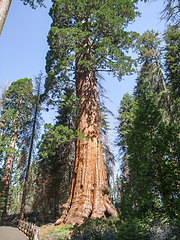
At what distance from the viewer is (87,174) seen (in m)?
7.00

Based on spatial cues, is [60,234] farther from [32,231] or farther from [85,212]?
[32,231]

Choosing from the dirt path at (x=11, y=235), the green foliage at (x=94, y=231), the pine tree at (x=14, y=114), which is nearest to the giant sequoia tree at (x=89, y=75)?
the green foliage at (x=94, y=231)

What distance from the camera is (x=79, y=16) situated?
356 inches

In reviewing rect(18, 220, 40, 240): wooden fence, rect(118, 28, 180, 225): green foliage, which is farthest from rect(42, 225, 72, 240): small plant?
rect(118, 28, 180, 225): green foliage

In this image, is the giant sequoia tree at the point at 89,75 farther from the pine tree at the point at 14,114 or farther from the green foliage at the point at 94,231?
the pine tree at the point at 14,114

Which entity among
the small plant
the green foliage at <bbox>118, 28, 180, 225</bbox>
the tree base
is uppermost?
the green foliage at <bbox>118, 28, 180, 225</bbox>

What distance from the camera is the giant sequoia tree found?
6.60 meters

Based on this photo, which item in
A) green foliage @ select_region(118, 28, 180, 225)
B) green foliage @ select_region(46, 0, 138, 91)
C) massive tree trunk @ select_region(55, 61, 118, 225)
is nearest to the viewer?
green foliage @ select_region(118, 28, 180, 225)

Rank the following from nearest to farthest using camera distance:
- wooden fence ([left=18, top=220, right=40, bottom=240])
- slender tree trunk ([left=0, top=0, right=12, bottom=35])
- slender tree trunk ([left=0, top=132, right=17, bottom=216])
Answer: slender tree trunk ([left=0, top=0, right=12, bottom=35]) < wooden fence ([left=18, top=220, right=40, bottom=240]) < slender tree trunk ([left=0, top=132, right=17, bottom=216])

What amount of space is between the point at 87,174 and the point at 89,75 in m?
4.95

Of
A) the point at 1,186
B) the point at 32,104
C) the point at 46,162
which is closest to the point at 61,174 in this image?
the point at 46,162

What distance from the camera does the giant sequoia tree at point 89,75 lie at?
6.60 m

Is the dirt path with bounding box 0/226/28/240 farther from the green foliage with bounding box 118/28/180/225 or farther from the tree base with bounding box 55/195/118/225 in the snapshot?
the green foliage with bounding box 118/28/180/225

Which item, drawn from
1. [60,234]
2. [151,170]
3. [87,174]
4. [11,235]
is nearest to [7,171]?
[11,235]
